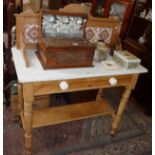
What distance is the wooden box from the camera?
127 cm

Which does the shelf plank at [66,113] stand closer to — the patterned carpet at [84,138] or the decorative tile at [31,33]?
the patterned carpet at [84,138]

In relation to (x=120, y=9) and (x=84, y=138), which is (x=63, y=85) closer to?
(x=84, y=138)

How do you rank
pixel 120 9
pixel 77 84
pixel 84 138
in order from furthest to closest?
pixel 120 9 < pixel 84 138 < pixel 77 84

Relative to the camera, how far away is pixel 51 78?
122 cm

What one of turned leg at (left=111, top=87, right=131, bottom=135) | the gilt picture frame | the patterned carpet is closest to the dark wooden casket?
turned leg at (left=111, top=87, right=131, bottom=135)

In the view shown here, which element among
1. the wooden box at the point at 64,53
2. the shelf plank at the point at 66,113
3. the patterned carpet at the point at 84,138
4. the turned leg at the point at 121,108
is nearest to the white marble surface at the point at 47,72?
the wooden box at the point at 64,53

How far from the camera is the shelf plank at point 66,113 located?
1.61m

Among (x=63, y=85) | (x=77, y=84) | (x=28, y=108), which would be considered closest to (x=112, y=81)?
(x=77, y=84)

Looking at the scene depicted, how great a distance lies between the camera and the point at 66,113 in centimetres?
175

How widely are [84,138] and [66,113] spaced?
328mm

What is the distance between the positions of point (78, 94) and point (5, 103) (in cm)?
76

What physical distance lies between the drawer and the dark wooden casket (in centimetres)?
11

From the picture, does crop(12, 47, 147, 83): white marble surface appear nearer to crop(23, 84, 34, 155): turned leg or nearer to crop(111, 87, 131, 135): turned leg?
crop(23, 84, 34, 155): turned leg

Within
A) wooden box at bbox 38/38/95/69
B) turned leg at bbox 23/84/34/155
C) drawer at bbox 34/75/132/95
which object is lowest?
turned leg at bbox 23/84/34/155
